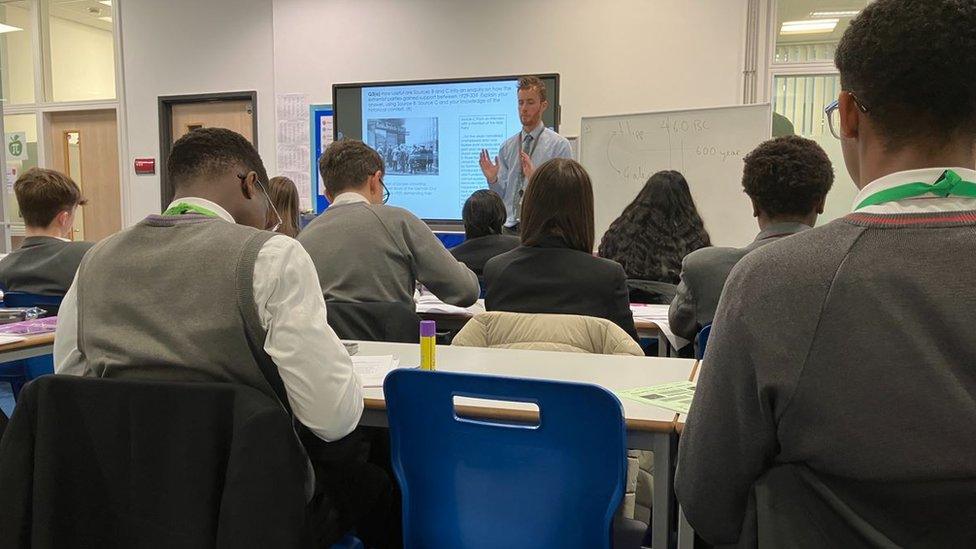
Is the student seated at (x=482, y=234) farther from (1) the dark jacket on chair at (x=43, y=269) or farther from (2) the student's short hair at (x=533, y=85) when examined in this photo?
(1) the dark jacket on chair at (x=43, y=269)

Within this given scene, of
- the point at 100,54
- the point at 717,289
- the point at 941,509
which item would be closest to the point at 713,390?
the point at 941,509

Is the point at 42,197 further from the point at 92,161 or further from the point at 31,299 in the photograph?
the point at 92,161

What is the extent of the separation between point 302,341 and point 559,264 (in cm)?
122

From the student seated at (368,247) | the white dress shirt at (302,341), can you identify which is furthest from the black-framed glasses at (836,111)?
the student seated at (368,247)

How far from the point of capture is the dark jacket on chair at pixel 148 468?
109 cm

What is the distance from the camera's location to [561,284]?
2.28 m

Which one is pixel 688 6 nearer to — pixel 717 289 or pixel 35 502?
pixel 717 289

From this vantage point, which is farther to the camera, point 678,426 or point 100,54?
point 100,54

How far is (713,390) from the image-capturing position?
0.92 metres

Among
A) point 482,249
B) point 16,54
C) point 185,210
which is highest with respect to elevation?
point 16,54

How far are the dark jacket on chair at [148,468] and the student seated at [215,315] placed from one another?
0.41ft

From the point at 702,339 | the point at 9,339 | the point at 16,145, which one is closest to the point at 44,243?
the point at 9,339

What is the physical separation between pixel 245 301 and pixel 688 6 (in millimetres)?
4684

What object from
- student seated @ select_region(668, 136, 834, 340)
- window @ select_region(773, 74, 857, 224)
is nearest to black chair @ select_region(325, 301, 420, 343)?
student seated @ select_region(668, 136, 834, 340)
